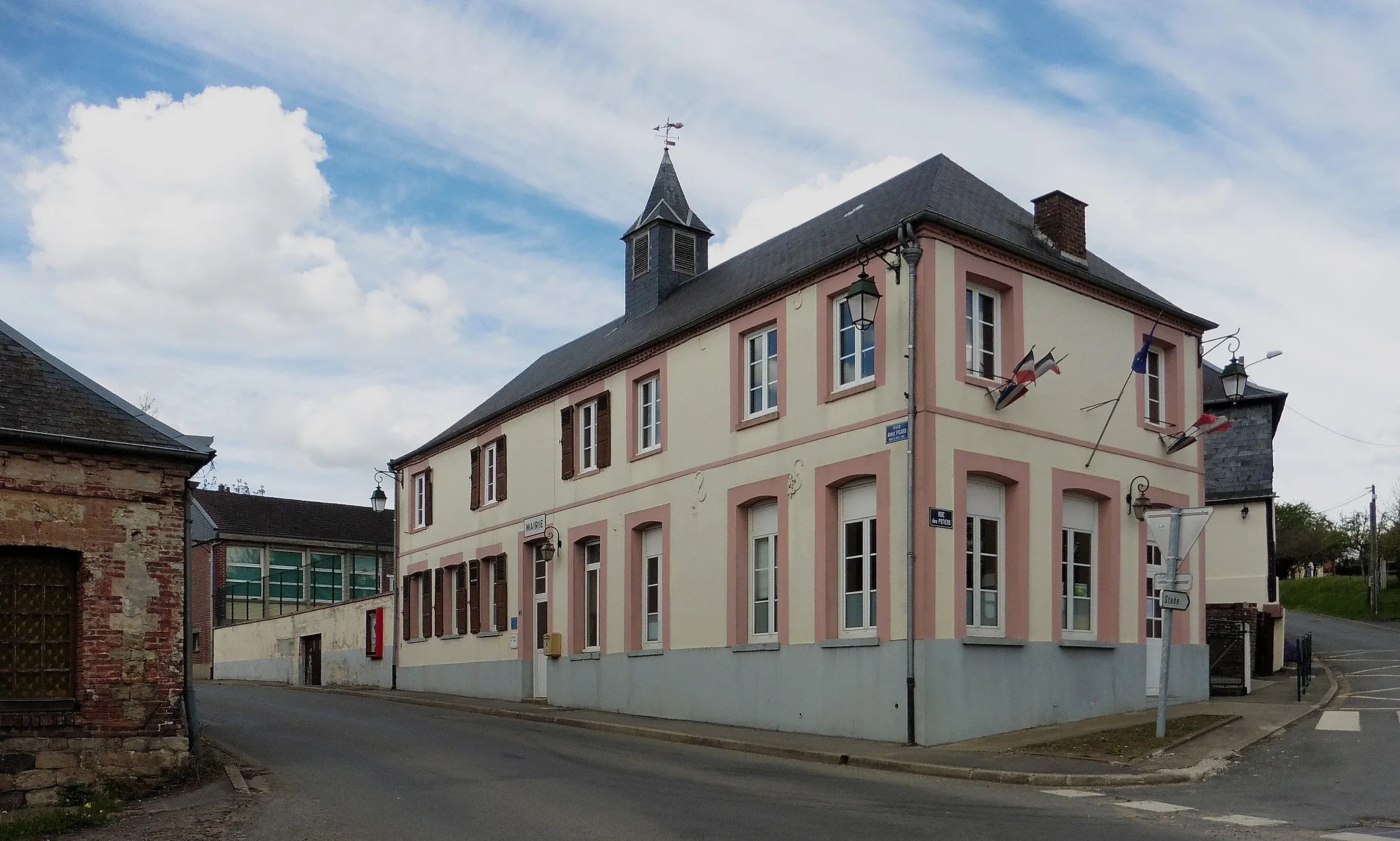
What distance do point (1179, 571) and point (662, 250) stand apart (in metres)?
12.5

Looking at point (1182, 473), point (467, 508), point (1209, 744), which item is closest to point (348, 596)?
point (467, 508)

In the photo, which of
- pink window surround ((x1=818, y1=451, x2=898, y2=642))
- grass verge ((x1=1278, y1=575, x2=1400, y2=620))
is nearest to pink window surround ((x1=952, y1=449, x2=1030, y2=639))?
pink window surround ((x1=818, y1=451, x2=898, y2=642))

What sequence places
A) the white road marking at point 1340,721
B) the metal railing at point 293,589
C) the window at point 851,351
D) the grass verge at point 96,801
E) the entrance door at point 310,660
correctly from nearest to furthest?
the grass verge at point 96,801, the white road marking at point 1340,721, the window at point 851,351, the entrance door at point 310,660, the metal railing at point 293,589

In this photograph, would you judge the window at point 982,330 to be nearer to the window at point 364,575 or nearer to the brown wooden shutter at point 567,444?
the brown wooden shutter at point 567,444

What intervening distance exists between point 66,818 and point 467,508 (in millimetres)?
19803

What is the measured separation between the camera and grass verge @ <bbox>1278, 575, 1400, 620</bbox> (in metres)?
51.8

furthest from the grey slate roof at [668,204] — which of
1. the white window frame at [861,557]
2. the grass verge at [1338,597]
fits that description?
the grass verge at [1338,597]

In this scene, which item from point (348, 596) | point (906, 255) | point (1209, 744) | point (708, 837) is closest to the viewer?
point (708, 837)

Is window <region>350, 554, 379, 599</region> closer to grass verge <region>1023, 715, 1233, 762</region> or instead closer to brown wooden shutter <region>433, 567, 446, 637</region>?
brown wooden shutter <region>433, 567, 446, 637</region>

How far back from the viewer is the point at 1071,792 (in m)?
12.8

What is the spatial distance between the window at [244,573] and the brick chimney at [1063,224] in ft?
136

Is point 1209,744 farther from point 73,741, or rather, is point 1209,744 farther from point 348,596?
point 348,596

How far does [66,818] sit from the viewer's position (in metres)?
12.1

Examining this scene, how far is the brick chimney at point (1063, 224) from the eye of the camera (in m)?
20.5
